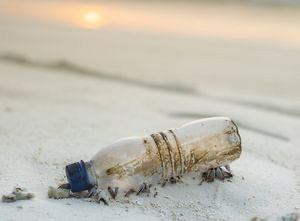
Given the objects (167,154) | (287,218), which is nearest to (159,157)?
(167,154)

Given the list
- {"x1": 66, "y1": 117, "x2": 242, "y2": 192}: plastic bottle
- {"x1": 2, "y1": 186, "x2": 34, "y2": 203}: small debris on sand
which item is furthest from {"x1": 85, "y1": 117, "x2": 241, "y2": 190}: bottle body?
{"x1": 2, "y1": 186, "x2": 34, "y2": 203}: small debris on sand

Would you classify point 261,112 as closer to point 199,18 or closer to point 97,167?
point 97,167

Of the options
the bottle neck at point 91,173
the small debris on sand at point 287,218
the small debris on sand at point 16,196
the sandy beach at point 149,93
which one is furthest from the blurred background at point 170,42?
the small debris on sand at point 16,196

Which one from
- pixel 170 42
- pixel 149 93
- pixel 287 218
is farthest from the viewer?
pixel 170 42

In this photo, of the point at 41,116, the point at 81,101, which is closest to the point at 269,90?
the point at 81,101

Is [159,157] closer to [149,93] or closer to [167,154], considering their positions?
[167,154]

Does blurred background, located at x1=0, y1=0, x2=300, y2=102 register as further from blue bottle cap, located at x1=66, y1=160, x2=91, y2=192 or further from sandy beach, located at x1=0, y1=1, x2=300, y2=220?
blue bottle cap, located at x1=66, y1=160, x2=91, y2=192
